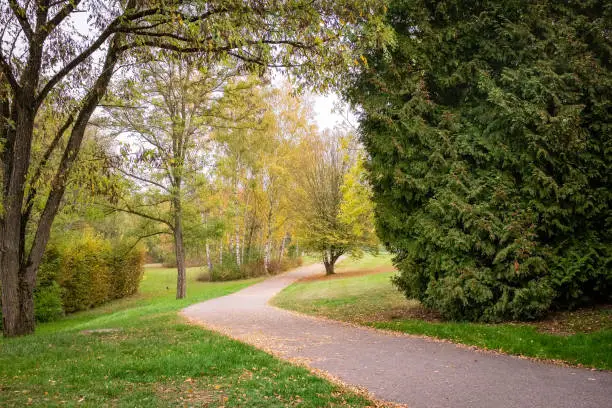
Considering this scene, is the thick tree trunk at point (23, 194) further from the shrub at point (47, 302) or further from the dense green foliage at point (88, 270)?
the dense green foliage at point (88, 270)

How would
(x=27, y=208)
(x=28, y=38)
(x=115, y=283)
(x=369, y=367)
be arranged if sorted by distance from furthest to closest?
(x=115, y=283)
(x=27, y=208)
(x=28, y=38)
(x=369, y=367)

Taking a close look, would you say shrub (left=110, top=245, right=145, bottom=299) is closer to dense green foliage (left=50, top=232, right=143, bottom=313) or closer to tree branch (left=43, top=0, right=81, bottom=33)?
dense green foliage (left=50, top=232, right=143, bottom=313)

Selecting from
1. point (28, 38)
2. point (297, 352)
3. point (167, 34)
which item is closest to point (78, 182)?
point (28, 38)

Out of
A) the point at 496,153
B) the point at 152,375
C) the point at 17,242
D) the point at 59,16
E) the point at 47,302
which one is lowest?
the point at 152,375

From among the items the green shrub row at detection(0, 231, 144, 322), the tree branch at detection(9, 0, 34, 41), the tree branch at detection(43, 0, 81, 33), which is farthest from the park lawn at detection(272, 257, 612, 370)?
Answer: the green shrub row at detection(0, 231, 144, 322)

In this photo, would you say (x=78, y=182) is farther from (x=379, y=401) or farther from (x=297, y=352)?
(x=379, y=401)

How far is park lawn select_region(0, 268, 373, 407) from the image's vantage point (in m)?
4.57

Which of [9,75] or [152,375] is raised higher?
[9,75]

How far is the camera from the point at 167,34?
696cm

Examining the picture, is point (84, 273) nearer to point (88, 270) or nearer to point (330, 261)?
point (88, 270)

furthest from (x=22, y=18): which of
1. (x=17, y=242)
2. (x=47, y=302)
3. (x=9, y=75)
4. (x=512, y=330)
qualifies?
(x=47, y=302)

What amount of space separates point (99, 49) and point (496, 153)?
27.4 feet

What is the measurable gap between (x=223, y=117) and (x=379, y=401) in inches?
517

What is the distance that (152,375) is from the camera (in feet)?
18.2
